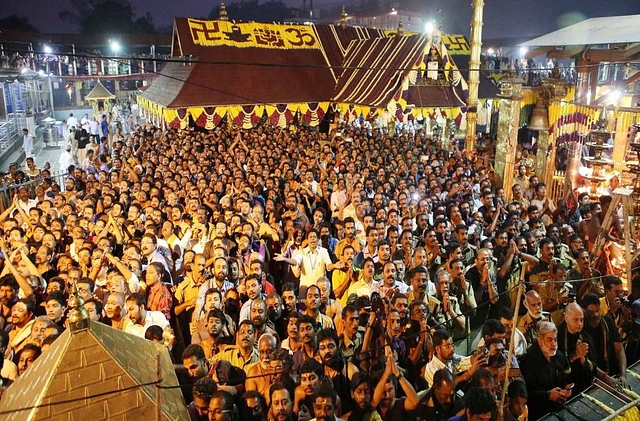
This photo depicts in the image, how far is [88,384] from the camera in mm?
1310

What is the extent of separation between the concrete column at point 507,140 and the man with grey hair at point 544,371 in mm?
6780

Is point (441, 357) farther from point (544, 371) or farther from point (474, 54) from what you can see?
point (474, 54)

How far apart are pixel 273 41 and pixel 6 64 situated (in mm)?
12678

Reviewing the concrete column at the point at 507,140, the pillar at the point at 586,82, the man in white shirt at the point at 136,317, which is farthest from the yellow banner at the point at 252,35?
the man in white shirt at the point at 136,317

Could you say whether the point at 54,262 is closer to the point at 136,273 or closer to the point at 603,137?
the point at 136,273

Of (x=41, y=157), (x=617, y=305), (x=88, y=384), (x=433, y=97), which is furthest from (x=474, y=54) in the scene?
(x=41, y=157)

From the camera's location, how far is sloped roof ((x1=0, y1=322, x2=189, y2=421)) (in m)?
1.28

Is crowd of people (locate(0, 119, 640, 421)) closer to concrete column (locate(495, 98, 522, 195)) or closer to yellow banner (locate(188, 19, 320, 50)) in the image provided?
concrete column (locate(495, 98, 522, 195))

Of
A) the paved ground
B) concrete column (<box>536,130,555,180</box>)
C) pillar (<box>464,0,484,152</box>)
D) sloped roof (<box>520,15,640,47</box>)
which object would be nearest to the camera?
concrete column (<box>536,130,555,180</box>)

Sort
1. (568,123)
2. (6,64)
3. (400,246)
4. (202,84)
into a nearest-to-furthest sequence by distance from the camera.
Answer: (400,246) < (568,123) < (202,84) < (6,64)

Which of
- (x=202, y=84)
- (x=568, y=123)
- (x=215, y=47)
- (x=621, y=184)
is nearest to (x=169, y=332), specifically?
(x=621, y=184)

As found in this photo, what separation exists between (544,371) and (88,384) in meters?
3.41

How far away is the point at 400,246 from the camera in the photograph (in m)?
6.31

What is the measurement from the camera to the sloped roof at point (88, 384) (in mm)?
1278
